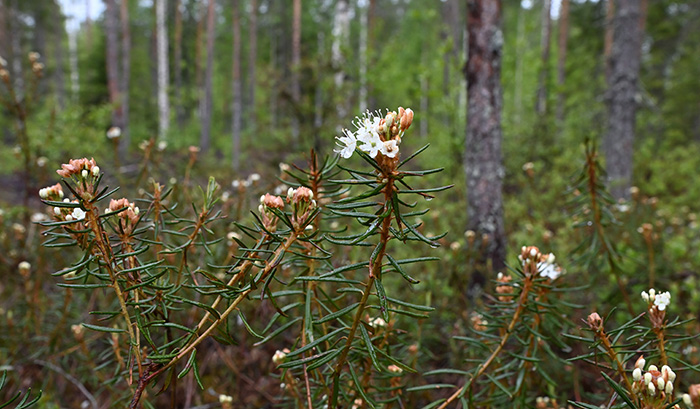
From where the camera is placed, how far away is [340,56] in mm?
7852

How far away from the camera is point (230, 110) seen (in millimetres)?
29172

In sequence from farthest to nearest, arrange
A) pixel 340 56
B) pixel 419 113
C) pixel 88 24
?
pixel 88 24
pixel 340 56
pixel 419 113

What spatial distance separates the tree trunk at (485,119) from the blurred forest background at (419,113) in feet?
0.36

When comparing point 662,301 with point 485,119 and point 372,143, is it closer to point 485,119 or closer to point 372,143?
point 372,143

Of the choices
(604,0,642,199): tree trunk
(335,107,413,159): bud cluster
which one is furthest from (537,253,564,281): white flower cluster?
(604,0,642,199): tree trunk

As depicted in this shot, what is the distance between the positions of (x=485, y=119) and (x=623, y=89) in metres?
4.33

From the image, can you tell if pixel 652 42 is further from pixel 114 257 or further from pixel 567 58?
pixel 114 257

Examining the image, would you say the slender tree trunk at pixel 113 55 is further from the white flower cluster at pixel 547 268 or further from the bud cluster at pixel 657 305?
the bud cluster at pixel 657 305

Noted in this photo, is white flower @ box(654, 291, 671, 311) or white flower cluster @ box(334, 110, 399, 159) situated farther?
white flower @ box(654, 291, 671, 311)

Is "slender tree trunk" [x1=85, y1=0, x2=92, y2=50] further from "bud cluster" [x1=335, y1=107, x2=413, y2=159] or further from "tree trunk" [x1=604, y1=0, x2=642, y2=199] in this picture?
"bud cluster" [x1=335, y1=107, x2=413, y2=159]

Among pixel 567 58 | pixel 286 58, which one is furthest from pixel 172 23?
pixel 567 58

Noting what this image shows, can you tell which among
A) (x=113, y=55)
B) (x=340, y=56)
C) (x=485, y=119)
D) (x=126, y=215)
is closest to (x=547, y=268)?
(x=126, y=215)

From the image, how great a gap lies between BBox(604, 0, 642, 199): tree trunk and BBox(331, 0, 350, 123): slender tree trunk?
165 inches

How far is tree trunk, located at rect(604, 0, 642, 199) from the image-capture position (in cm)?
634
